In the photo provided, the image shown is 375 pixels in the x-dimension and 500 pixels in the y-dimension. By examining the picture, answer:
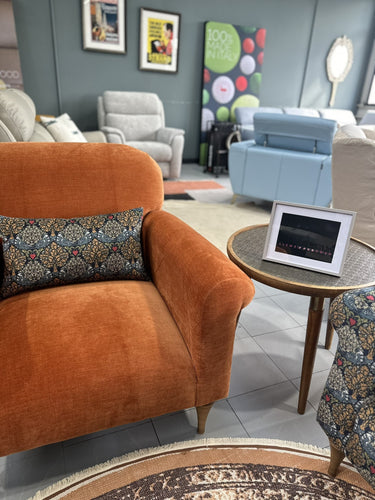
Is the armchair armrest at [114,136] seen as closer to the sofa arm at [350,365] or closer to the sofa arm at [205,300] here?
the sofa arm at [205,300]

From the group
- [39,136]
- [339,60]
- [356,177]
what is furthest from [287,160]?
[339,60]

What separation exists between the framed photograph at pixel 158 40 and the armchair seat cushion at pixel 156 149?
49.5 inches

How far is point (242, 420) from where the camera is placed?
4.10 feet

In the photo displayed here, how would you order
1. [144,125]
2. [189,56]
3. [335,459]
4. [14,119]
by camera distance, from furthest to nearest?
1. [189,56]
2. [144,125]
3. [14,119]
4. [335,459]

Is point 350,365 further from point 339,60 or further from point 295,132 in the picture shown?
point 339,60

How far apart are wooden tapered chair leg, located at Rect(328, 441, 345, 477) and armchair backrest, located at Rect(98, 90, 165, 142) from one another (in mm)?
4033

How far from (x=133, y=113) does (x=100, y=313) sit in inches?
151

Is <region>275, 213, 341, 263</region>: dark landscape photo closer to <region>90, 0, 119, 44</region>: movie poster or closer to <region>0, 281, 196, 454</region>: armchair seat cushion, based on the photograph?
<region>0, 281, 196, 454</region>: armchair seat cushion

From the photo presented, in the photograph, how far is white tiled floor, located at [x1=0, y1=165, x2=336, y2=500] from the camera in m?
1.06

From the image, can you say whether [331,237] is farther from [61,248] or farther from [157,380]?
[61,248]

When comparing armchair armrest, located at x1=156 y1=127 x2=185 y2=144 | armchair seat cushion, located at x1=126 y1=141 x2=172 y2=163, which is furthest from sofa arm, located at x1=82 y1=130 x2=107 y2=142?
armchair armrest, located at x1=156 y1=127 x2=185 y2=144

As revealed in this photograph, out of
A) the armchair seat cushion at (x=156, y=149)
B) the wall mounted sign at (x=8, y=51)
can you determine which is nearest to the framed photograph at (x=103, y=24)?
the wall mounted sign at (x=8, y=51)

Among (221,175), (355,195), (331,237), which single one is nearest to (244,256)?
(331,237)

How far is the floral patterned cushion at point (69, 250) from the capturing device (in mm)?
1151
